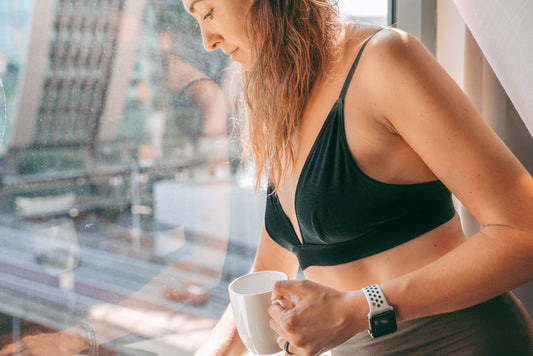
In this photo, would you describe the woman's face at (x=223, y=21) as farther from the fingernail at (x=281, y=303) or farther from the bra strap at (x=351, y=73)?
the fingernail at (x=281, y=303)

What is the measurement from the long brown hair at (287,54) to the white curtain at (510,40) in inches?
9.8

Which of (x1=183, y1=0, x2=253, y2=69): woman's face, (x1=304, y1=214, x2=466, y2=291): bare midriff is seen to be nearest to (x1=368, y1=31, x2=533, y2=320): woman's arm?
(x1=304, y1=214, x2=466, y2=291): bare midriff

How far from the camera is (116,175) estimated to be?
1.00m

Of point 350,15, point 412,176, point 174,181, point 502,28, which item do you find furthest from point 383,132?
point 350,15

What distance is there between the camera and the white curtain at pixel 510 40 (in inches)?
26.4

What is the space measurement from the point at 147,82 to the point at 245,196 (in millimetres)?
448

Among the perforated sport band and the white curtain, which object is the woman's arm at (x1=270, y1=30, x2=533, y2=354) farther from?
the white curtain

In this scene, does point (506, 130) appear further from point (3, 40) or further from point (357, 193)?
point (3, 40)

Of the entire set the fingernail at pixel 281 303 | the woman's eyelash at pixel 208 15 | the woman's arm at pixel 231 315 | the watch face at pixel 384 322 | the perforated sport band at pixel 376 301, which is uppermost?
the woman's eyelash at pixel 208 15

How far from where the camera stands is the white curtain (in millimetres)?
671

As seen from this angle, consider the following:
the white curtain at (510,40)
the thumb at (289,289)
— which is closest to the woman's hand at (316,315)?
the thumb at (289,289)

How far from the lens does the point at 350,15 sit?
1.27 metres

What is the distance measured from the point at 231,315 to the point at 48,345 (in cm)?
39

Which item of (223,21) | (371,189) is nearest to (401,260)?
(371,189)
